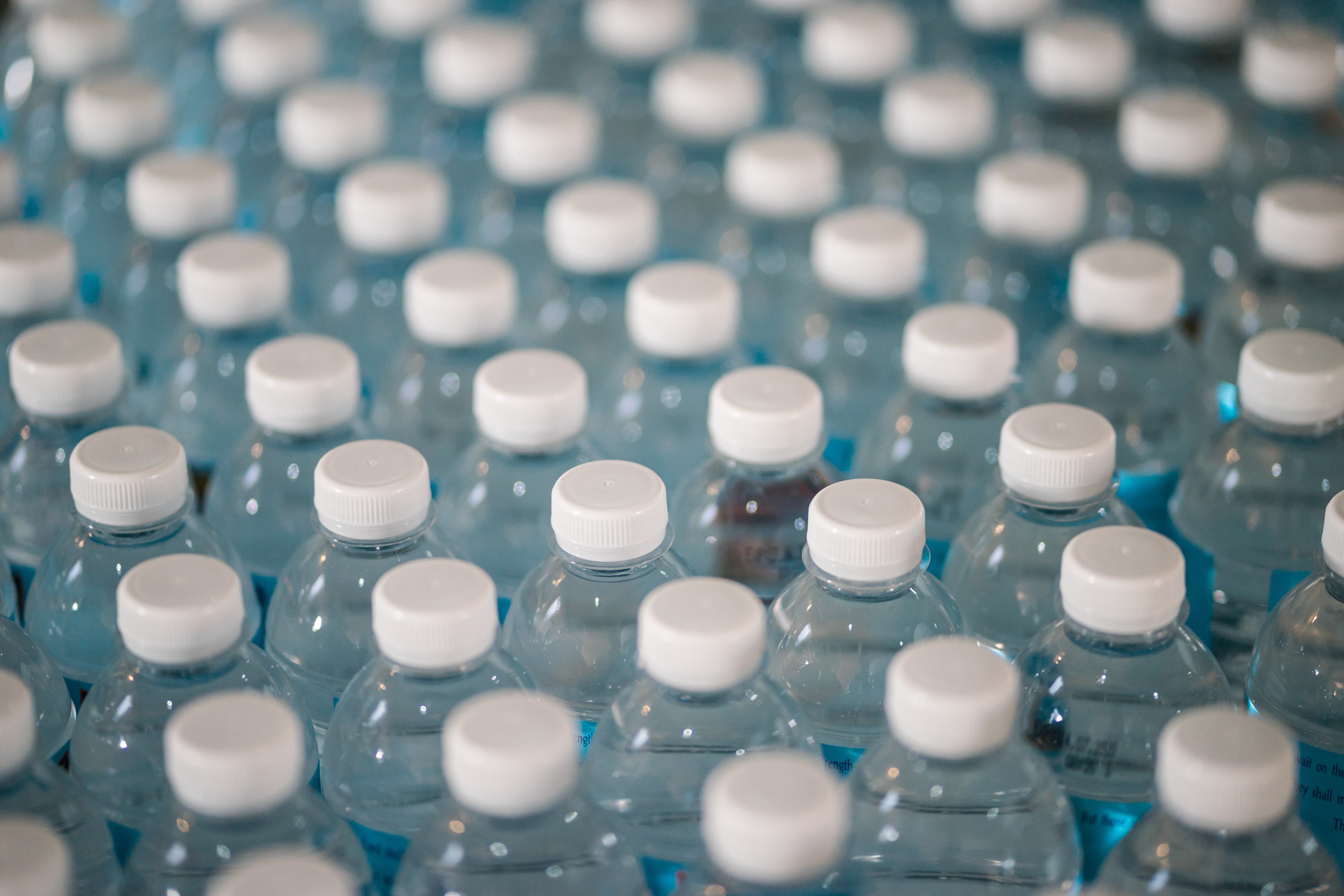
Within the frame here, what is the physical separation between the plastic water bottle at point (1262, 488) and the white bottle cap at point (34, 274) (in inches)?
43.9

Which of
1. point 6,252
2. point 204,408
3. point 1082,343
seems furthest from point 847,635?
point 6,252

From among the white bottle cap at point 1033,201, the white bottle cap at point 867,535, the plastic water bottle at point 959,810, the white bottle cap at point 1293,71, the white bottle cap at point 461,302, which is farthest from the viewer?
the white bottle cap at point 1293,71

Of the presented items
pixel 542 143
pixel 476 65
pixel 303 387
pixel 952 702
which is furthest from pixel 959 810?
pixel 476 65

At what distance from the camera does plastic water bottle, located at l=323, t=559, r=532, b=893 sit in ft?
2.98

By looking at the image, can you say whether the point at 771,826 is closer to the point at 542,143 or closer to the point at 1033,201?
the point at 1033,201

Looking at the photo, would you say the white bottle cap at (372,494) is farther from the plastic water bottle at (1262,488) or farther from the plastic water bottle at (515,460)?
the plastic water bottle at (1262,488)

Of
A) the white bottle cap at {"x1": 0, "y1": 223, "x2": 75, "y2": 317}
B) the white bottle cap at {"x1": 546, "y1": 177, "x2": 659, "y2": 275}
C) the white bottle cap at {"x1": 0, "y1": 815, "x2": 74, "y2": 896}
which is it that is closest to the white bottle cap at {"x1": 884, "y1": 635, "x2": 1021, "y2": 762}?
the white bottle cap at {"x1": 0, "y1": 815, "x2": 74, "y2": 896}

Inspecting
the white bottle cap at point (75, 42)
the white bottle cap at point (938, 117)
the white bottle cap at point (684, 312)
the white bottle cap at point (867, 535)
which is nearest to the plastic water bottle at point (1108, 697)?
the white bottle cap at point (867, 535)

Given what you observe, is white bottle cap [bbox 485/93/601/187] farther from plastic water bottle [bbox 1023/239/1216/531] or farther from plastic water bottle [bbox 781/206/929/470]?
plastic water bottle [bbox 1023/239/1216/531]

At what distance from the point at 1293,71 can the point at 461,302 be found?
1021 mm

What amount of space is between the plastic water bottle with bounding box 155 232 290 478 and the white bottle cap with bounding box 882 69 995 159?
741mm

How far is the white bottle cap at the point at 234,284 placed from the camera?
1380 millimetres

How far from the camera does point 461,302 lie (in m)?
1.34

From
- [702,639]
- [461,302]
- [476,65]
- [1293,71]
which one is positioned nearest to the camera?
[702,639]
